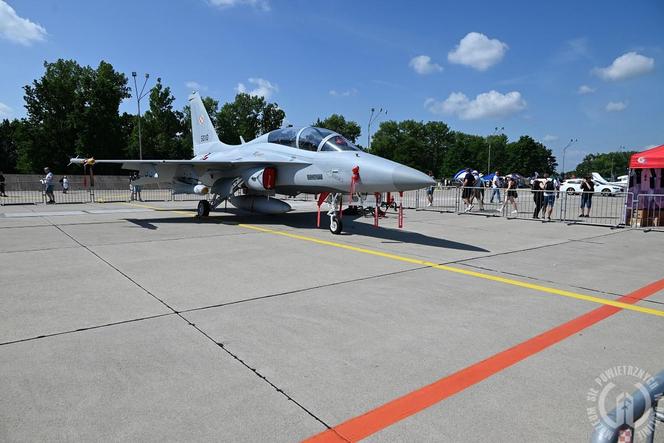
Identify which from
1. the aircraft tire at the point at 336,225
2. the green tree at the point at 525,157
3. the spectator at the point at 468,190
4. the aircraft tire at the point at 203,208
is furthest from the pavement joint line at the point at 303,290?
the green tree at the point at 525,157

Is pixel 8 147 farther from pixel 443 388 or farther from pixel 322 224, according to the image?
pixel 443 388

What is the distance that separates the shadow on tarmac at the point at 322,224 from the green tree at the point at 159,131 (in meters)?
52.4

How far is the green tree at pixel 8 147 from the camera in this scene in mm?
62906

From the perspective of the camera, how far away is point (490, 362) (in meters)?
2.98

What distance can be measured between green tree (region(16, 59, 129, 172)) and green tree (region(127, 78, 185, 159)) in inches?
251

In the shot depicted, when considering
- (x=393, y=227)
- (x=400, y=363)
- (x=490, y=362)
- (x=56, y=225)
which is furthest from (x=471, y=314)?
(x=56, y=225)

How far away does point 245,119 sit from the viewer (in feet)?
268

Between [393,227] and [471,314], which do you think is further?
[393,227]

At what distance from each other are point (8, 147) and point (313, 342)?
274ft

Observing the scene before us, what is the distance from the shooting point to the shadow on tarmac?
8.34 metres

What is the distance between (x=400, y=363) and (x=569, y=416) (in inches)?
42.4

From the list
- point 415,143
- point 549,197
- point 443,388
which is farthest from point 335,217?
point 415,143

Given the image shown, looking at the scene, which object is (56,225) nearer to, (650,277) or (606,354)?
(606,354)

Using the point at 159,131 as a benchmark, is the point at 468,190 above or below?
below
